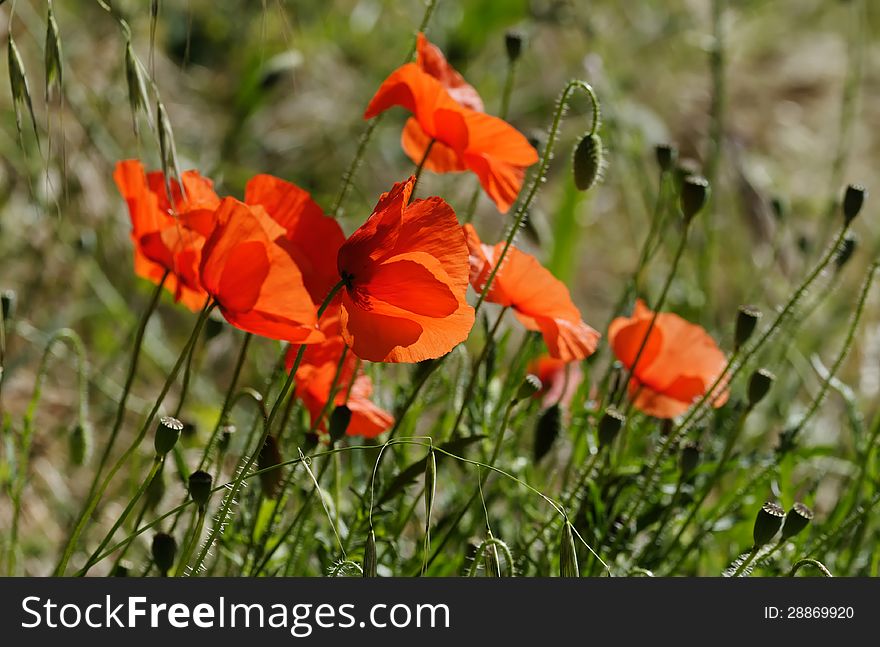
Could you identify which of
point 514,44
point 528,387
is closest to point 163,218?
point 528,387

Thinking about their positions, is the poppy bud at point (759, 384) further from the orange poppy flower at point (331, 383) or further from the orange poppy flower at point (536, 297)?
the orange poppy flower at point (331, 383)

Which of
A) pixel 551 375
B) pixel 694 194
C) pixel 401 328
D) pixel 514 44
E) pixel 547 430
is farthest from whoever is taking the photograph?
pixel 551 375

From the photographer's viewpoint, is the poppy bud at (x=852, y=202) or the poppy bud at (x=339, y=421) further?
the poppy bud at (x=852, y=202)

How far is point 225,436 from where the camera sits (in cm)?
136

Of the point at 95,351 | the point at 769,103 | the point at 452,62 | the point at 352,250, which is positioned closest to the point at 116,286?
the point at 95,351

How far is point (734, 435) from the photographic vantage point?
1.38 m

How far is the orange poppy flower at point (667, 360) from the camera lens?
1442 millimetres

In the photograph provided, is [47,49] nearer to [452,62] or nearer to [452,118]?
[452,118]

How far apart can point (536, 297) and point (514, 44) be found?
1.32 ft

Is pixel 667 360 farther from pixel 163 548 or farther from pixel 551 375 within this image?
pixel 163 548

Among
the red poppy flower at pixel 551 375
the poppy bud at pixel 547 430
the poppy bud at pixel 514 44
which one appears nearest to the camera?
the poppy bud at pixel 547 430

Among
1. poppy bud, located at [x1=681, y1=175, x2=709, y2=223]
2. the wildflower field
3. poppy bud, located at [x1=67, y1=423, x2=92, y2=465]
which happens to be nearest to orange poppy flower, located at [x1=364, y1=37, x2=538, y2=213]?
the wildflower field

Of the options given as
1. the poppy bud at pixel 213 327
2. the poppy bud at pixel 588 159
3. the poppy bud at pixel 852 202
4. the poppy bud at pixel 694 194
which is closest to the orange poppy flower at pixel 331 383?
the poppy bud at pixel 213 327

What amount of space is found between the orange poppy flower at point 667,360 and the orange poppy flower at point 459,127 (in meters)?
0.24
